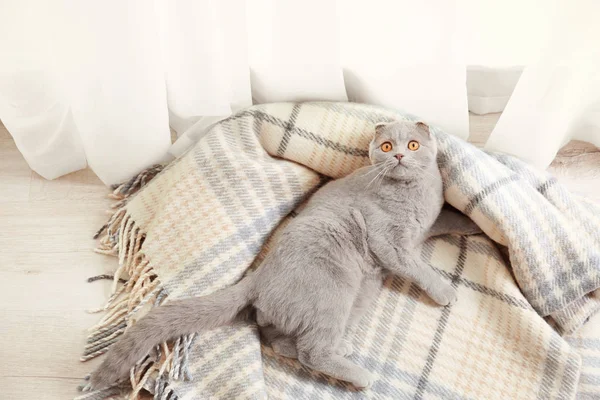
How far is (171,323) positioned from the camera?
0.96m

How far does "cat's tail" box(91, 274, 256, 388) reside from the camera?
0.92 metres

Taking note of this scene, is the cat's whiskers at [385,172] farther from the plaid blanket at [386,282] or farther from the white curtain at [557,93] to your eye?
the white curtain at [557,93]

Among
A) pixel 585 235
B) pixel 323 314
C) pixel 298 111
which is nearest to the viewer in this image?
pixel 323 314

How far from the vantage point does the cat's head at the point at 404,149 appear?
1075 millimetres

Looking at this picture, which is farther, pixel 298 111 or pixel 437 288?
pixel 298 111

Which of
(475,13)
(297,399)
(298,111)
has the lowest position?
(297,399)

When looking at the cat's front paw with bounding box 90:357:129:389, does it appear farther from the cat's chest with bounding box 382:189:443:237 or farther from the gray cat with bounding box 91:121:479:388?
the cat's chest with bounding box 382:189:443:237

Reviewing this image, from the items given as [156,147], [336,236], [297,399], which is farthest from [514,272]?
[156,147]

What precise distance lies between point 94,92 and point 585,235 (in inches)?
42.5

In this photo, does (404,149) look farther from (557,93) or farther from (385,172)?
(557,93)

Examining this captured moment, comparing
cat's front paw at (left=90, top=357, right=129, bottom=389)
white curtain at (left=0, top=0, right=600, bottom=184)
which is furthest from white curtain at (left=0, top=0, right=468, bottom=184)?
cat's front paw at (left=90, top=357, right=129, bottom=389)

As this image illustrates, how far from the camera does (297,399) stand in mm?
986

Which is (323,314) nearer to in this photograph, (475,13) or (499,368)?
(499,368)

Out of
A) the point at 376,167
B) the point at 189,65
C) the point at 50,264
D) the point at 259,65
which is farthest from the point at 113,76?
the point at 376,167
